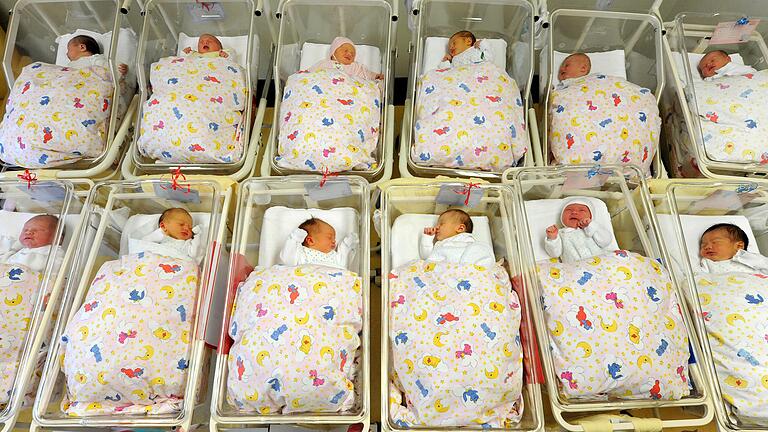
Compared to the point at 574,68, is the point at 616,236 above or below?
below

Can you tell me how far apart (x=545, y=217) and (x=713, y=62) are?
1.10 metres

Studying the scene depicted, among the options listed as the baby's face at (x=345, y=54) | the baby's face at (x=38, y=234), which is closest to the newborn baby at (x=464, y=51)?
the baby's face at (x=345, y=54)

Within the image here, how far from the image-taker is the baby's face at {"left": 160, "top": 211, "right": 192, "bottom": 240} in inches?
69.3

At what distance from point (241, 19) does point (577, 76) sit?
1537 mm

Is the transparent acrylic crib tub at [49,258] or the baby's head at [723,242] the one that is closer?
the transparent acrylic crib tub at [49,258]

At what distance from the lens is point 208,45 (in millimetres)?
2254

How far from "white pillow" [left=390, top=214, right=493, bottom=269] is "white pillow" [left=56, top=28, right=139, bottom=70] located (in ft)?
4.69

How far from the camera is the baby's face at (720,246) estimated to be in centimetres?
177

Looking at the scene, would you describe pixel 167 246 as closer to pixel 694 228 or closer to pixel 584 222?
pixel 584 222

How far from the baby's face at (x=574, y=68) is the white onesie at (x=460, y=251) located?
38.3 inches

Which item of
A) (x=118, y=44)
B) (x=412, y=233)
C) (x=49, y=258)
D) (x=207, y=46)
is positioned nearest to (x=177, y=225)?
(x=49, y=258)

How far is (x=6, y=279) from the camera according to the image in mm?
1620

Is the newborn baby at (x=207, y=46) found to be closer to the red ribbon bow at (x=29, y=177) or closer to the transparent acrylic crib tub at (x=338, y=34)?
the transparent acrylic crib tub at (x=338, y=34)

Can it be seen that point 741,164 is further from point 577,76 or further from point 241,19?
point 241,19
